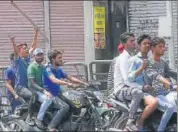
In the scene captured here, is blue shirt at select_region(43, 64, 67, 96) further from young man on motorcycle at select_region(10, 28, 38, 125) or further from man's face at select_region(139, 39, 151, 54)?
man's face at select_region(139, 39, 151, 54)

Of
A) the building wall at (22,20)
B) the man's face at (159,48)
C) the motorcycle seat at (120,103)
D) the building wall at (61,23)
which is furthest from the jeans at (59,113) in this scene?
the building wall at (61,23)

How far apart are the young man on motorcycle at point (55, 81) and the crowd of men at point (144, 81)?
78cm

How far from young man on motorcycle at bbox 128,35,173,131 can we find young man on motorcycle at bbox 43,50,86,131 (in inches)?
36.3

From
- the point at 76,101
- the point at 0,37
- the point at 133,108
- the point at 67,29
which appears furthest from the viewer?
the point at 67,29

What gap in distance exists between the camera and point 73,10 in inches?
683

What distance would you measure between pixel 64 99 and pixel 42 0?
718 centimetres

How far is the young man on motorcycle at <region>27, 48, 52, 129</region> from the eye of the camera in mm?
10344

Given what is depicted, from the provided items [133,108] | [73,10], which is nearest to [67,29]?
[73,10]

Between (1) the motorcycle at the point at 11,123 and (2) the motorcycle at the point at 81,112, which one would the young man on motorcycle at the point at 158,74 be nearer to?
(2) the motorcycle at the point at 81,112

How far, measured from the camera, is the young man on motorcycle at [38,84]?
10.3 meters

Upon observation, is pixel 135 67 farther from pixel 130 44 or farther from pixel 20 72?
pixel 20 72

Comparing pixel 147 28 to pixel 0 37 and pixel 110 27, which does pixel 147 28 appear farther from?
pixel 0 37

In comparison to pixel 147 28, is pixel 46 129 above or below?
below

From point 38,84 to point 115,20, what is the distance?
710 centimetres
